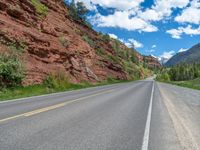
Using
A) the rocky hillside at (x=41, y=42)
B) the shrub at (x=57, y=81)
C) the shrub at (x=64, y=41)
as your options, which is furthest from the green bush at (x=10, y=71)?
the shrub at (x=64, y=41)

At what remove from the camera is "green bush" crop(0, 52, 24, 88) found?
2214cm

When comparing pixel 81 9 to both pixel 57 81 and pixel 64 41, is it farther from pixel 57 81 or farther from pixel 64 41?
pixel 57 81

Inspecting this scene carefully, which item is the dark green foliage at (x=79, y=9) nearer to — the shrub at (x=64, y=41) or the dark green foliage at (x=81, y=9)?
the dark green foliage at (x=81, y=9)

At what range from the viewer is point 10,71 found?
22.6m

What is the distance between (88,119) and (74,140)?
3.23 metres

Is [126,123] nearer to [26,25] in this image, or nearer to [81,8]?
[26,25]

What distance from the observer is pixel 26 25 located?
114 ft

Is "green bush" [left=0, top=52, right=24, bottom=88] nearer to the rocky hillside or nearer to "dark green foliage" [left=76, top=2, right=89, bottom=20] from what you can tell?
the rocky hillside

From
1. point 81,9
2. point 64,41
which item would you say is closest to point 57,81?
point 64,41

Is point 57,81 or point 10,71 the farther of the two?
point 57,81

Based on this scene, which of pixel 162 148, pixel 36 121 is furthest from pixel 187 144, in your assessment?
pixel 36 121

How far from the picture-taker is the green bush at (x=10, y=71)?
2214 cm

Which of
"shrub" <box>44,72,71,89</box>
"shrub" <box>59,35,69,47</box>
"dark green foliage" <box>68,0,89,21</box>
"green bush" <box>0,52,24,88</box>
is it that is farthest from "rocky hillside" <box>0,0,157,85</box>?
"dark green foliage" <box>68,0,89,21</box>

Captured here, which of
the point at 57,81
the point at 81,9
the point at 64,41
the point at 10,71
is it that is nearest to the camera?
the point at 10,71
